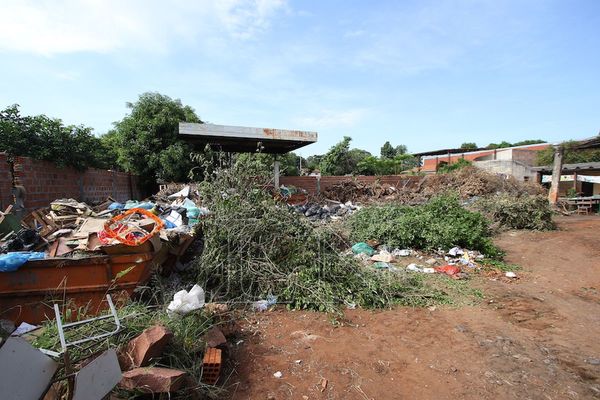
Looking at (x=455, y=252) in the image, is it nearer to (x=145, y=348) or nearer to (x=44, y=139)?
(x=145, y=348)

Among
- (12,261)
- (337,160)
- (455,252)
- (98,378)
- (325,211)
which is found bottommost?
(455,252)

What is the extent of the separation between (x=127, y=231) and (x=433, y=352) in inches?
134

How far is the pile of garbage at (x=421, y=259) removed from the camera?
5703mm

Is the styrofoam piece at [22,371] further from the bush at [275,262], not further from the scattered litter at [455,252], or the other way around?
the scattered litter at [455,252]

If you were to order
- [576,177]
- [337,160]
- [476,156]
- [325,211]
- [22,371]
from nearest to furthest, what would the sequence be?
[22,371]
[325,211]
[576,177]
[337,160]
[476,156]

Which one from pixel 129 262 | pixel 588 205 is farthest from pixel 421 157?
pixel 129 262

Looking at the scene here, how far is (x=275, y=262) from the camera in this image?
14.6 ft

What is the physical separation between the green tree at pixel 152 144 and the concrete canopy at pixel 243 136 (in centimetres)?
187

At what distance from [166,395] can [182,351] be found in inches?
14.9

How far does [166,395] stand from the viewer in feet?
7.36

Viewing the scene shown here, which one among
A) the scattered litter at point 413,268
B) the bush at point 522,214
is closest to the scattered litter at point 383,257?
the scattered litter at point 413,268

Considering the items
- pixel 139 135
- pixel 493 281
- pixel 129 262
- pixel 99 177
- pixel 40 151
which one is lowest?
pixel 493 281

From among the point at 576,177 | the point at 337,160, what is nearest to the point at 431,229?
the point at 576,177

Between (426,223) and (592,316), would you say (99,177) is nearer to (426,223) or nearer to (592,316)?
(426,223)
